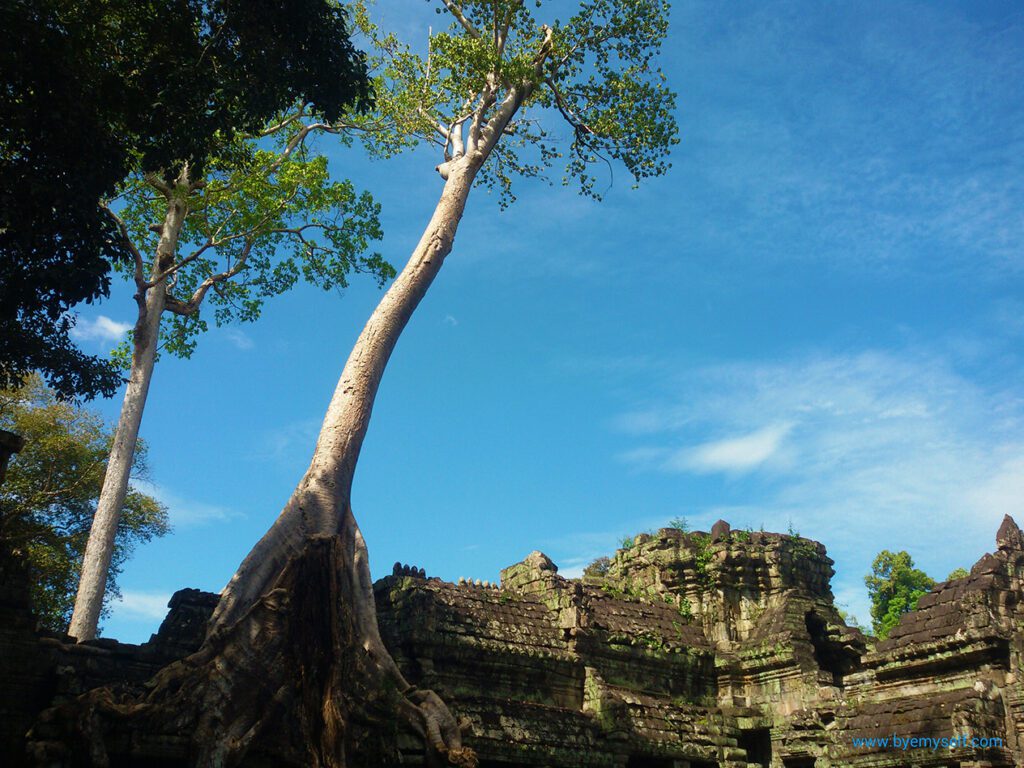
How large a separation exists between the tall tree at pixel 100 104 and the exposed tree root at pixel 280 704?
150 inches

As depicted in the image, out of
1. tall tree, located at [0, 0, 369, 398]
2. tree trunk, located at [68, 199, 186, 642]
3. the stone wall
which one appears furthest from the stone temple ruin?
tall tree, located at [0, 0, 369, 398]

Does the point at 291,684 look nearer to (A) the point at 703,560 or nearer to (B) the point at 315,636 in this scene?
(B) the point at 315,636

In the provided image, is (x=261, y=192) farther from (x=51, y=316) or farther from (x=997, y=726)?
(x=997, y=726)

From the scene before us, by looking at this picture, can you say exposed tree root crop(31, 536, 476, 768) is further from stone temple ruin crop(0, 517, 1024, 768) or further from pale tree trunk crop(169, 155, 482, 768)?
stone temple ruin crop(0, 517, 1024, 768)

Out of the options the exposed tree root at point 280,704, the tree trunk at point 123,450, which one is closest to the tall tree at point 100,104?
the tree trunk at point 123,450

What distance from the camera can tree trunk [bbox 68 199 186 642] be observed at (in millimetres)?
13391

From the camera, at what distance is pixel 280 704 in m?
9.10

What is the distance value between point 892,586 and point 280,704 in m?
33.9

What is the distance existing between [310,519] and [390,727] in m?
2.57

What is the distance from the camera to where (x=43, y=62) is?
363 inches

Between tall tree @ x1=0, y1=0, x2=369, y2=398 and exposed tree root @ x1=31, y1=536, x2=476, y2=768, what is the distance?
381cm

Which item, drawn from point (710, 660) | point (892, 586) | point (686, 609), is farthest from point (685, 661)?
point (892, 586)

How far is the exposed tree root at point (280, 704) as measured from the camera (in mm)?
8297

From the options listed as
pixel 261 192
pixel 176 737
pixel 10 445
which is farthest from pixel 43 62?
pixel 261 192
